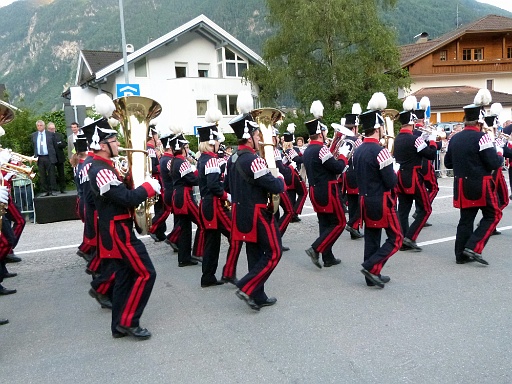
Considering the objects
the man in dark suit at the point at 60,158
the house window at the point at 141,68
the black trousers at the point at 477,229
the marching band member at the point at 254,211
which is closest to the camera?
the marching band member at the point at 254,211

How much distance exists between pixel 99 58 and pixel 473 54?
27.2 m

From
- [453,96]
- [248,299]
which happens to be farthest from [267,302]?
[453,96]

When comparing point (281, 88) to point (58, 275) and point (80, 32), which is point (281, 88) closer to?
point (58, 275)

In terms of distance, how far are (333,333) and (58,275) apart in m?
4.30

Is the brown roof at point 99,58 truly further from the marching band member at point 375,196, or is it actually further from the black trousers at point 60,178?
the marching band member at point 375,196

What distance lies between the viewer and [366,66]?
26984mm

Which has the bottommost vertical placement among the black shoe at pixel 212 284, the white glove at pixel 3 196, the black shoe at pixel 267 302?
the black shoe at pixel 212 284

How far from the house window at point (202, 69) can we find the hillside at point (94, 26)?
44.6 metres

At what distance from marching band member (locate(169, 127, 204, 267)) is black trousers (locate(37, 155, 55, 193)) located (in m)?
6.65

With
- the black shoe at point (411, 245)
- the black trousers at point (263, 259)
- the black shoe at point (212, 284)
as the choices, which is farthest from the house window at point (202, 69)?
the black trousers at point (263, 259)

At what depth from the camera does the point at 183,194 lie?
7223mm

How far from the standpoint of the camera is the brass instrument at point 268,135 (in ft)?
17.8

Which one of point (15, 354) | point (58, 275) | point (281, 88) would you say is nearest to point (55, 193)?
point (58, 275)

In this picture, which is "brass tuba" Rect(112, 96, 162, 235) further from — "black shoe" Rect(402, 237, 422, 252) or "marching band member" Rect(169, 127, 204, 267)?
"black shoe" Rect(402, 237, 422, 252)
